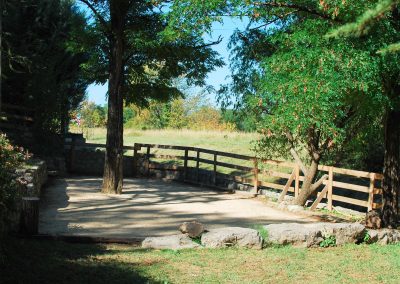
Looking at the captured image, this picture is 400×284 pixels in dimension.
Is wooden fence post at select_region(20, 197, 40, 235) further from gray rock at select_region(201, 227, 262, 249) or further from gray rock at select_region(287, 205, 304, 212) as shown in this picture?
gray rock at select_region(287, 205, 304, 212)

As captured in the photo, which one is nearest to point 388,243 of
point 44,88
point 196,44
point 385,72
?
point 385,72

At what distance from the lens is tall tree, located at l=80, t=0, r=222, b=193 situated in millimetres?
13984

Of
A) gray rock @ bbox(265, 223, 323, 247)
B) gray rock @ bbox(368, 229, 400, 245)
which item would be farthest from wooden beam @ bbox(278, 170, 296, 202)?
gray rock @ bbox(265, 223, 323, 247)

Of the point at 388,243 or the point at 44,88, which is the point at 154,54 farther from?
the point at 388,243

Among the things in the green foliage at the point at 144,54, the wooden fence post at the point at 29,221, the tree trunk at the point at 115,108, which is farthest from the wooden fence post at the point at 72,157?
the wooden fence post at the point at 29,221

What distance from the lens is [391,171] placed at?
1001 cm

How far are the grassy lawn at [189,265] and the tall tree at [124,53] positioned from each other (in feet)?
23.1

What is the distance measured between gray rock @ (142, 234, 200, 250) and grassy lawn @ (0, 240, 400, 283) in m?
0.20

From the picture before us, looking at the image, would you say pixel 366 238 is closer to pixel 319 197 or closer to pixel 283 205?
pixel 319 197

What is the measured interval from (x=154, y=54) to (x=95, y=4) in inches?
91.6

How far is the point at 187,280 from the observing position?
5980 millimetres

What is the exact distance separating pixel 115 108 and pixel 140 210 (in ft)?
12.2

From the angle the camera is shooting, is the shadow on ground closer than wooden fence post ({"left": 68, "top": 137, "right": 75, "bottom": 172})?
Yes

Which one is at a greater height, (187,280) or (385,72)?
(385,72)
